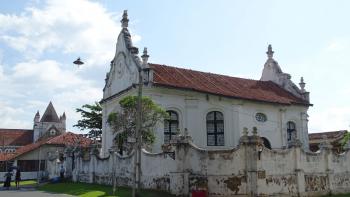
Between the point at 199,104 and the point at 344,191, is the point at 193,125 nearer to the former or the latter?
the point at 199,104

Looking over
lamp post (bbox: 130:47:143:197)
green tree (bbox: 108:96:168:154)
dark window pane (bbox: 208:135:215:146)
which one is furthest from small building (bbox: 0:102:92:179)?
lamp post (bbox: 130:47:143:197)

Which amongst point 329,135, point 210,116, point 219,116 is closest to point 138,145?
point 210,116

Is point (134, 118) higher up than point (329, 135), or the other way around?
point (329, 135)

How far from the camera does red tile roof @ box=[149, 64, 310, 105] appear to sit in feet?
98.6

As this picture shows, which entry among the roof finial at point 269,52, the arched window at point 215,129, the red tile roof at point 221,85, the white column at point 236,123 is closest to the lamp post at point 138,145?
the red tile roof at point 221,85

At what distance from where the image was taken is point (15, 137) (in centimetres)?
7875

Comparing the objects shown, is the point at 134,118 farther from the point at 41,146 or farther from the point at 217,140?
the point at 41,146

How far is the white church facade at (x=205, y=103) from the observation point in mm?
29497

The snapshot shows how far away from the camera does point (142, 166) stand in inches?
893

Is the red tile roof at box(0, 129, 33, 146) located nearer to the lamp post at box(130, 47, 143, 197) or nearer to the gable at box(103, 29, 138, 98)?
the gable at box(103, 29, 138, 98)

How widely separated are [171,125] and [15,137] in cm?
5804

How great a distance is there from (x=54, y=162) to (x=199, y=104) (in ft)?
50.3

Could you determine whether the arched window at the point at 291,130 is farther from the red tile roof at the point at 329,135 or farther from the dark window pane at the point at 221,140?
the red tile roof at the point at 329,135

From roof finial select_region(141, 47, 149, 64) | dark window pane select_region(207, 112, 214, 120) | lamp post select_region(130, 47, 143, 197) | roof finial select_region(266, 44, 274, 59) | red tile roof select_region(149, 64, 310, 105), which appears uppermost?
roof finial select_region(266, 44, 274, 59)
